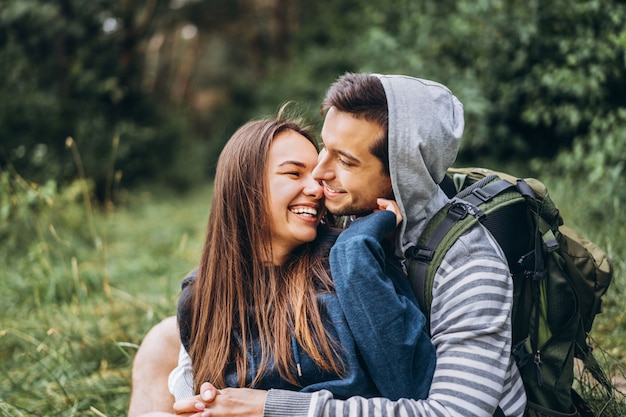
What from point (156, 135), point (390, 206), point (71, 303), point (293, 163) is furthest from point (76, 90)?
point (390, 206)

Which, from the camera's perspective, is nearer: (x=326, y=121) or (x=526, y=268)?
(x=526, y=268)

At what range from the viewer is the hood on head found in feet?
7.09

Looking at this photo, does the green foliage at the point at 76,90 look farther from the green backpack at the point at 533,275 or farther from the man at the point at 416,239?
the green backpack at the point at 533,275

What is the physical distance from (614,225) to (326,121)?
2677 mm

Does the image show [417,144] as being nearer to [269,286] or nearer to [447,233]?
[447,233]

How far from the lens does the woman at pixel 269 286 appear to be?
2166mm

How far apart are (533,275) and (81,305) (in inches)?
142

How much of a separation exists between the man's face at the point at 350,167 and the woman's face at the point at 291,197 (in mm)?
102

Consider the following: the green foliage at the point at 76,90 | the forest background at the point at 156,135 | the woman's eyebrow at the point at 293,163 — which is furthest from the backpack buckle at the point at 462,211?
the green foliage at the point at 76,90

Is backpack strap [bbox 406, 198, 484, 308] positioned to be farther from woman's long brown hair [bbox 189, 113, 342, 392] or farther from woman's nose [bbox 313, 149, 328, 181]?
woman's nose [bbox 313, 149, 328, 181]

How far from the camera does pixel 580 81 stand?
485cm

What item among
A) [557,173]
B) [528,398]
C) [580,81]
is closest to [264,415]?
[528,398]

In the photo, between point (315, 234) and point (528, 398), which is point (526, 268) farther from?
point (315, 234)

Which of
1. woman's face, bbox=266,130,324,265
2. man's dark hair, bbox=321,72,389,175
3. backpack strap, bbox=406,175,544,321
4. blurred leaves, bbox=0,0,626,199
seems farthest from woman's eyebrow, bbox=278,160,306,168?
blurred leaves, bbox=0,0,626,199
